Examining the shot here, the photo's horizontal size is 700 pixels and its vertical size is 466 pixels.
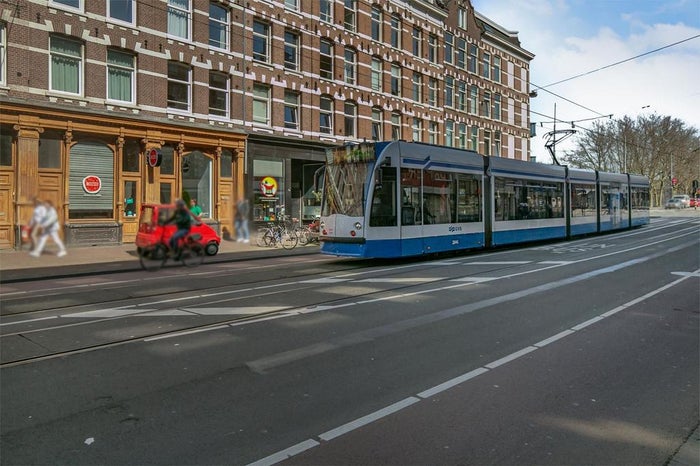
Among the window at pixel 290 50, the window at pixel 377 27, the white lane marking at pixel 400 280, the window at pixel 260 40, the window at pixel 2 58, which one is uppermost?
the window at pixel 377 27

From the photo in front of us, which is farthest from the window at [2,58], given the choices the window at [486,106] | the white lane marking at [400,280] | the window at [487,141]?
the window at [487,141]

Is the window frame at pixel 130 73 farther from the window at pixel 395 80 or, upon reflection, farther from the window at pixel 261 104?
the window at pixel 395 80

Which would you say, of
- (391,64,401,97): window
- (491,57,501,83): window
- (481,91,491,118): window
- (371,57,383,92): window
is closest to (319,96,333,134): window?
(371,57,383,92): window

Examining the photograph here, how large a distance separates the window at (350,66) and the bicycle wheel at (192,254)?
36.0 metres

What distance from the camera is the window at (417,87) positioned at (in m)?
42.7

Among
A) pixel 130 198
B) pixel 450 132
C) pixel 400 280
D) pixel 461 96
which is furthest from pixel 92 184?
A: pixel 461 96

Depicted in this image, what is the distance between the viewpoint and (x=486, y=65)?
5053cm

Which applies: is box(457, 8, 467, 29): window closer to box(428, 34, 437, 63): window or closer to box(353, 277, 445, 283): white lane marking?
box(428, 34, 437, 63): window

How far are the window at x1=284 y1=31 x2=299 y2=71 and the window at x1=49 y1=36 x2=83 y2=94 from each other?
1.55 metres

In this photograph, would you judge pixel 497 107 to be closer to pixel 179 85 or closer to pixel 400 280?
pixel 400 280

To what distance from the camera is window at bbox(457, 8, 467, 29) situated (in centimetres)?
4634

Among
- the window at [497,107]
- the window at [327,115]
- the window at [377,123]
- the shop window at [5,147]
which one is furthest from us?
the window at [497,107]

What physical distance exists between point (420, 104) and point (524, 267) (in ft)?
92.1

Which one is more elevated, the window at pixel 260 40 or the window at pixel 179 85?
the window at pixel 260 40
